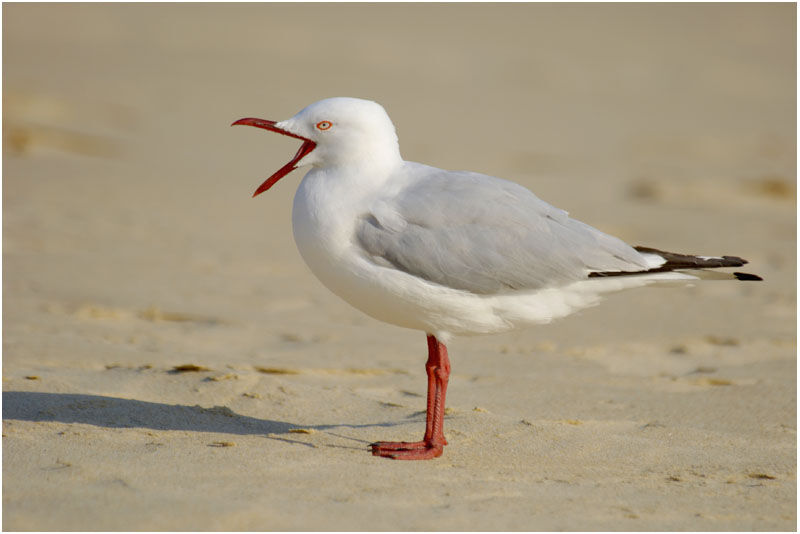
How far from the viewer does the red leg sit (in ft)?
14.5

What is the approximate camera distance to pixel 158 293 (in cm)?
726

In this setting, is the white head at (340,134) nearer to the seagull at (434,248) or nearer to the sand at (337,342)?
the seagull at (434,248)

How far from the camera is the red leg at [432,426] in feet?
14.5

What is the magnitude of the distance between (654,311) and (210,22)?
17.5 m

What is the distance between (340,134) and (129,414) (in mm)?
1548

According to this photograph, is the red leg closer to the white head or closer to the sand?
the sand

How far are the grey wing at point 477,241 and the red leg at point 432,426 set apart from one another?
1.53 feet

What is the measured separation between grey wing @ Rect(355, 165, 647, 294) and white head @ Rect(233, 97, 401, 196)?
0.23 metres

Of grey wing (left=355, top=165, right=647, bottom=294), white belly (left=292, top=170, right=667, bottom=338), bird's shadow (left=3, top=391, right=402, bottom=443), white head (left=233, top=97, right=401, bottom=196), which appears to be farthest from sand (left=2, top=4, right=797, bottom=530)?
white head (left=233, top=97, right=401, bottom=196)

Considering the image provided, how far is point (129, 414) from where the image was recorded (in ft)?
15.5

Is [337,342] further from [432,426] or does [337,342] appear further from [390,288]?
[390,288]

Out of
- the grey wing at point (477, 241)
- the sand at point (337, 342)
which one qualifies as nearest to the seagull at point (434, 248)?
the grey wing at point (477, 241)

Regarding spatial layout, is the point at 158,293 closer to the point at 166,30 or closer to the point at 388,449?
the point at 388,449

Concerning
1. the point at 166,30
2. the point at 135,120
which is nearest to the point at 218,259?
the point at 135,120
